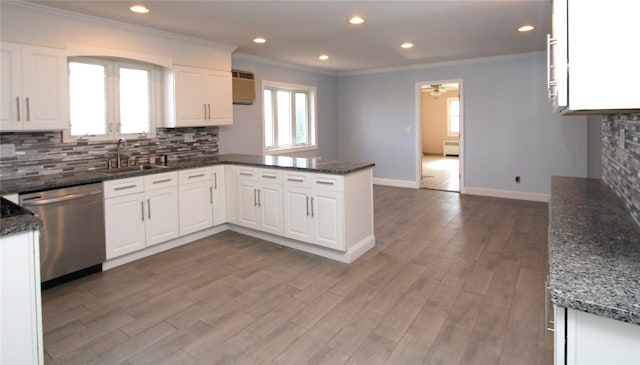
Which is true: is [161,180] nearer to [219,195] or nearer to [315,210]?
[219,195]

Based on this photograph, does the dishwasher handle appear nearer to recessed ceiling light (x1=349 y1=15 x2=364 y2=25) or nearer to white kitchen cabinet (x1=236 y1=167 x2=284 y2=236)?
white kitchen cabinet (x1=236 y1=167 x2=284 y2=236)

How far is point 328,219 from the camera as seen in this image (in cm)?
367

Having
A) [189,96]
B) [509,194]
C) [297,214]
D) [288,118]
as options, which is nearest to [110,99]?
[189,96]

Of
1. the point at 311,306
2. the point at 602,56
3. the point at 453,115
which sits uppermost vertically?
the point at 453,115

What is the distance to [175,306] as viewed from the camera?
2.83 meters

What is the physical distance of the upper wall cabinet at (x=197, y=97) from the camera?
445 cm

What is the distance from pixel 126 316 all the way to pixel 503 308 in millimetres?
2627

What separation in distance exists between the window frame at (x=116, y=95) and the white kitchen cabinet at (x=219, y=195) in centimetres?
87

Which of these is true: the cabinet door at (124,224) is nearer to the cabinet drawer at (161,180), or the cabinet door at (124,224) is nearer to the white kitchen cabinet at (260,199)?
the cabinet drawer at (161,180)

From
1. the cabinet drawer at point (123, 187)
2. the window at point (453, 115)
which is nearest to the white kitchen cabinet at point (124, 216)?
the cabinet drawer at point (123, 187)

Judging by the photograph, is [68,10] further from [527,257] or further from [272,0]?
[527,257]

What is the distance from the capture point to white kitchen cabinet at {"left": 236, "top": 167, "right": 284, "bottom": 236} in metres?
4.11

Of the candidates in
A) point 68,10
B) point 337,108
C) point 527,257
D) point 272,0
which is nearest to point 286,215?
point 272,0

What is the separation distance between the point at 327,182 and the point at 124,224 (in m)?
1.93
